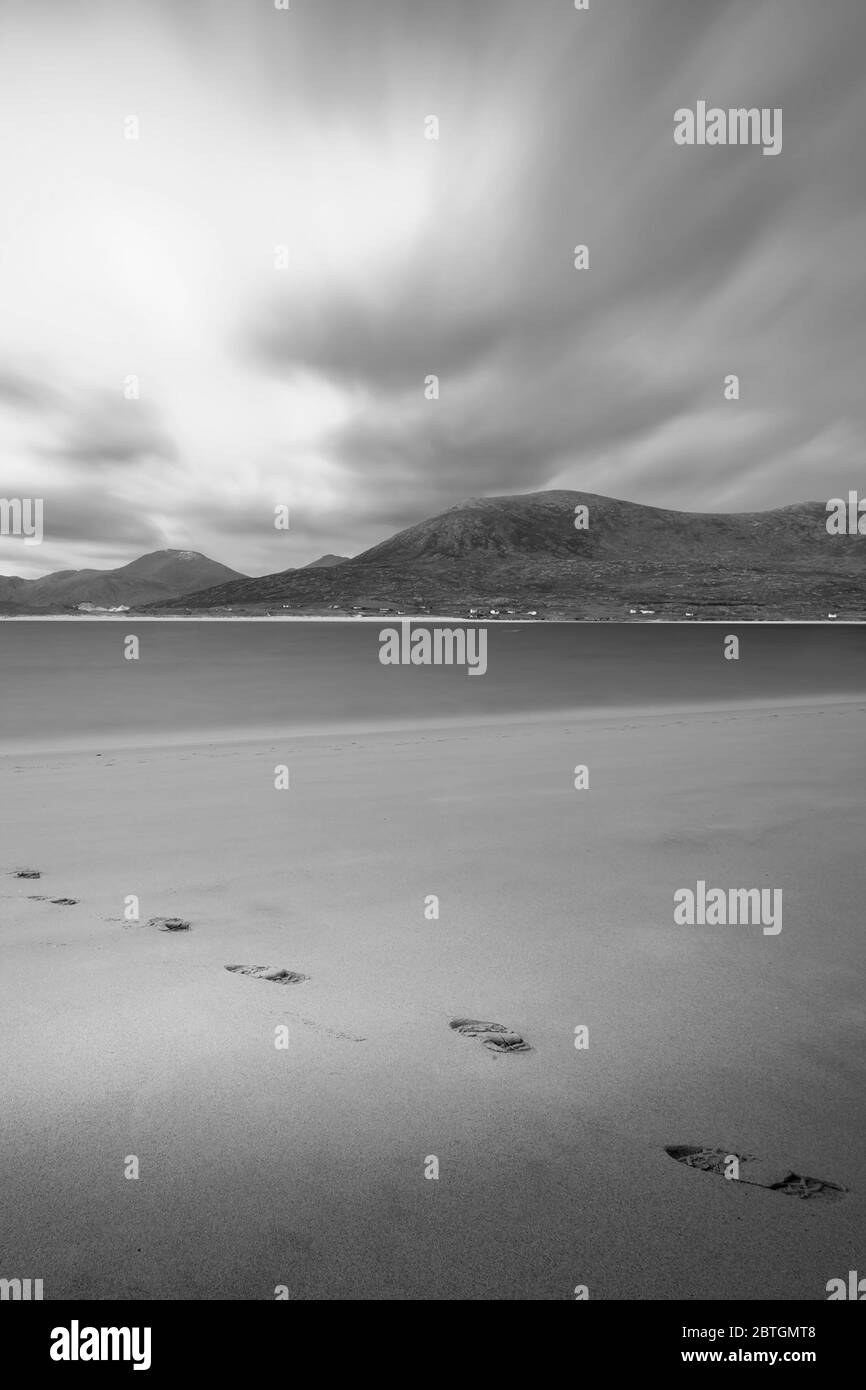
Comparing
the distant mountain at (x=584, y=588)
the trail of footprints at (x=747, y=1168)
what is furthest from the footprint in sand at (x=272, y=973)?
the distant mountain at (x=584, y=588)

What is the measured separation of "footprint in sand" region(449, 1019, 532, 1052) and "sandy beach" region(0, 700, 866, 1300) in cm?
5

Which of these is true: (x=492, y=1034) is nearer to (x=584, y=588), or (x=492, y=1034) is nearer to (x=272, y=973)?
(x=272, y=973)

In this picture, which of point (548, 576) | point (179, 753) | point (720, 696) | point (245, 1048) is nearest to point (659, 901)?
point (245, 1048)

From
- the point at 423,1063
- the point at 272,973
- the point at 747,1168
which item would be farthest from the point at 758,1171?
the point at 272,973

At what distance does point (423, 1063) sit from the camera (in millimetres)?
2756

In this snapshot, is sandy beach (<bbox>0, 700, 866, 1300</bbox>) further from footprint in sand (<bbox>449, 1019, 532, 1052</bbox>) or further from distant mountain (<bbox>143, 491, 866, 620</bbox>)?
distant mountain (<bbox>143, 491, 866, 620</bbox>)

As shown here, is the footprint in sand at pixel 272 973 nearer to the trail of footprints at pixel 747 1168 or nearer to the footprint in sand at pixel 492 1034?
the trail of footprints at pixel 747 1168

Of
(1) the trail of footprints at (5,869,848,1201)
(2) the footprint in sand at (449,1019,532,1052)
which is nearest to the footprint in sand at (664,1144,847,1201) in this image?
(1) the trail of footprints at (5,869,848,1201)

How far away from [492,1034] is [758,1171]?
1066mm

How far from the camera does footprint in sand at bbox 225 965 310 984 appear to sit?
11.1 feet

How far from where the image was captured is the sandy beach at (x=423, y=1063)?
1.98 m

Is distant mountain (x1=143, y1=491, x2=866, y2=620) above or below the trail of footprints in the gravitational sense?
above

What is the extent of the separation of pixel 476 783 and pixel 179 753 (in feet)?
15.5

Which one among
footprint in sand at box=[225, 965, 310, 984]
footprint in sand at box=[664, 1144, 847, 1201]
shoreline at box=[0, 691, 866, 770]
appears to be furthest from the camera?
shoreline at box=[0, 691, 866, 770]
